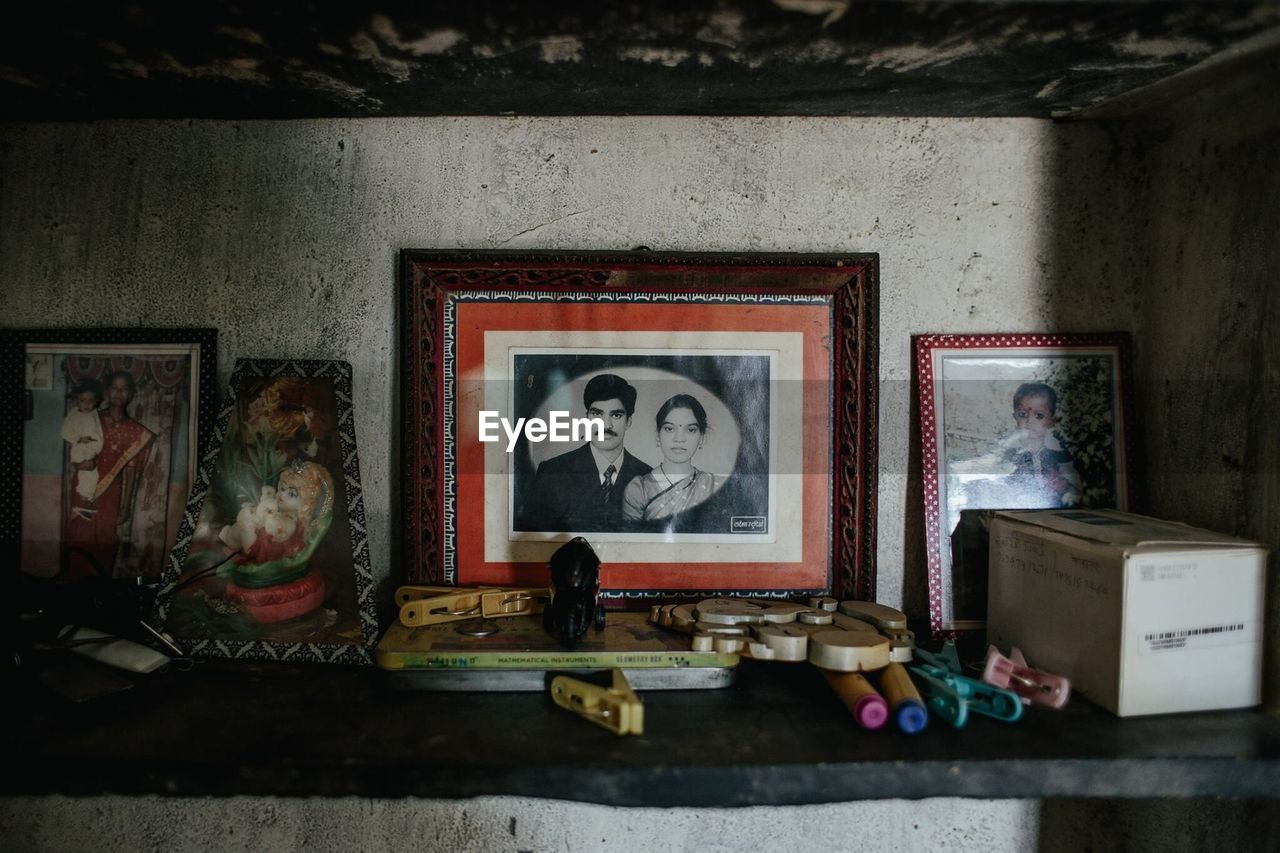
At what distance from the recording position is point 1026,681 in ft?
3.60

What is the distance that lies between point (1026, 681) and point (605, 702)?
2.18ft

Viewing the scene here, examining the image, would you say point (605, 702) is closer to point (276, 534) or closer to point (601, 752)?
point (601, 752)

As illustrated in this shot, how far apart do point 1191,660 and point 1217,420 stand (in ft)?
1.44

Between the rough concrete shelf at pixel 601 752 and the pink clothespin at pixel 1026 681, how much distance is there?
3cm

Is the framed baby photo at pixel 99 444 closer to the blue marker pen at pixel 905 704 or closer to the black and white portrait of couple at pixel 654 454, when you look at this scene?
the black and white portrait of couple at pixel 654 454

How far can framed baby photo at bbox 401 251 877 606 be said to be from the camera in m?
1.34

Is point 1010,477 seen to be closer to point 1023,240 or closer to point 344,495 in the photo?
point 1023,240

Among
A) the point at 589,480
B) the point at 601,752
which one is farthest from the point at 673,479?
the point at 601,752

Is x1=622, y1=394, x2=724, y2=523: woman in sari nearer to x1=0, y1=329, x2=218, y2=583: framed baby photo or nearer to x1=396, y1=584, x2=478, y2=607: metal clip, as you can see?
x1=396, y1=584, x2=478, y2=607: metal clip

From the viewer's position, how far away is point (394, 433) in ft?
4.51

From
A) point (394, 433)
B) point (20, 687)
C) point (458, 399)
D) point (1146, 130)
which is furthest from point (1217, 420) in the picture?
point (20, 687)

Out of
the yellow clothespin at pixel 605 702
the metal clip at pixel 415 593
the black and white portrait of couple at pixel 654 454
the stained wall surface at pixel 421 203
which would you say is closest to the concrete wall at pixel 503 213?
the stained wall surface at pixel 421 203

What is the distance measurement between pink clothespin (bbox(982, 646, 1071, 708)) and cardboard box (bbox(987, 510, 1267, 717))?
0.20 feet

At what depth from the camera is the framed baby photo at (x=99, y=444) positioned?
133 centimetres
